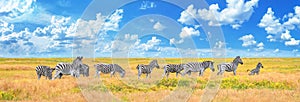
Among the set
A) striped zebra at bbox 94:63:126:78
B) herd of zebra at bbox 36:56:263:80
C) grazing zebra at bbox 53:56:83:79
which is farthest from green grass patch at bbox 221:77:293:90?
grazing zebra at bbox 53:56:83:79

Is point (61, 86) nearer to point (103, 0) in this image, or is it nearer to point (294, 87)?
point (103, 0)

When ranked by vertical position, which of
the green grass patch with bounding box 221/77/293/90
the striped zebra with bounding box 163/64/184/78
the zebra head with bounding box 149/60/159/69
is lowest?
the green grass patch with bounding box 221/77/293/90

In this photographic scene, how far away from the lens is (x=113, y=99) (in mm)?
16750

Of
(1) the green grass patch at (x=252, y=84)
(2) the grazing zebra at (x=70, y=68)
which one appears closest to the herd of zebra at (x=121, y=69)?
(2) the grazing zebra at (x=70, y=68)

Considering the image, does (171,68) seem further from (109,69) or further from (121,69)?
(109,69)

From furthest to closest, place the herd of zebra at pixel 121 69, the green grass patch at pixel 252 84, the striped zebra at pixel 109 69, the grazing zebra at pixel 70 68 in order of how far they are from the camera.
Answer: the striped zebra at pixel 109 69
the herd of zebra at pixel 121 69
the grazing zebra at pixel 70 68
the green grass patch at pixel 252 84

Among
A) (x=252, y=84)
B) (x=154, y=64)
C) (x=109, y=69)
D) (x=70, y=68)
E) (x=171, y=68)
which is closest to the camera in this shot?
(x=252, y=84)

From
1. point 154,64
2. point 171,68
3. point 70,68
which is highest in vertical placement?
point 154,64

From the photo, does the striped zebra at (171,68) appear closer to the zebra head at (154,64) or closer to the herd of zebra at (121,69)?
the herd of zebra at (121,69)

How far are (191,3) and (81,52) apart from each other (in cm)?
461

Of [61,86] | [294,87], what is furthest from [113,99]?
[294,87]

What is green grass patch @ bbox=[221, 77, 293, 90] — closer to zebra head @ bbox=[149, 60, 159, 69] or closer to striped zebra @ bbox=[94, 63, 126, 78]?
Answer: zebra head @ bbox=[149, 60, 159, 69]

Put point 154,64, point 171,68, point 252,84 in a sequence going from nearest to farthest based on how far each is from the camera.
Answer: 1. point 252,84
2. point 171,68
3. point 154,64

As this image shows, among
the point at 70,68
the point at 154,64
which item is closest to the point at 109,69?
the point at 154,64
